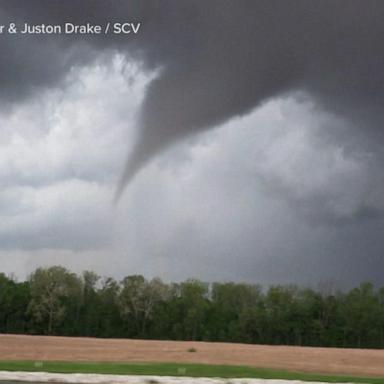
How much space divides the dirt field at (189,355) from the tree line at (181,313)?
38.0 meters

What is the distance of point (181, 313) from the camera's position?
332 ft

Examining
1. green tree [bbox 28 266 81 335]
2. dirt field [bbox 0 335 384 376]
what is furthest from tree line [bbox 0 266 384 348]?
dirt field [bbox 0 335 384 376]

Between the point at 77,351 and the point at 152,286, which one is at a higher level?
the point at 152,286

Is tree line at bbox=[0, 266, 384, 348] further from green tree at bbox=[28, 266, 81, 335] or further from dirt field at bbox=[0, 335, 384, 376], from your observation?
dirt field at bbox=[0, 335, 384, 376]

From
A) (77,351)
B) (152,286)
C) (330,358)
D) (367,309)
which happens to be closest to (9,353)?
(77,351)

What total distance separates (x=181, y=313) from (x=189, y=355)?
52.5 m

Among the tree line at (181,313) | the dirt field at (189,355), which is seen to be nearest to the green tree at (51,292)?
the tree line at (181,313)

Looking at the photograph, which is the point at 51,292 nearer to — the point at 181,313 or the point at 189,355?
the point at 181,313

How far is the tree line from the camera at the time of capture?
96.6 m

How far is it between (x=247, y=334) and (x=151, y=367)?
68428 millimetres

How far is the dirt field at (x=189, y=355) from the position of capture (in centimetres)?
4353

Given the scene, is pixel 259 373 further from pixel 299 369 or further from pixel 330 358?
pixel 330 358

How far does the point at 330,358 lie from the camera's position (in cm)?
4938

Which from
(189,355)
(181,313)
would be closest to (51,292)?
(181,313)
